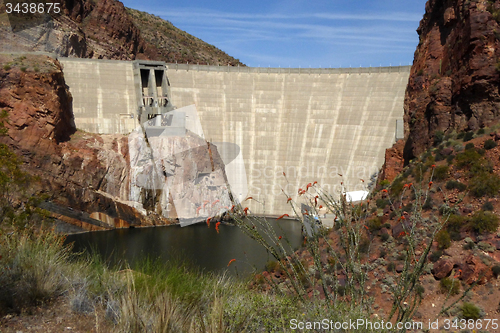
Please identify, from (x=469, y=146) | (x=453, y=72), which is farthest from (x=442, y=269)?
(x=453, y=72)

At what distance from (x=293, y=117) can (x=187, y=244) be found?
17172 millimetres

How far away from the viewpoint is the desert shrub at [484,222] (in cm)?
1202

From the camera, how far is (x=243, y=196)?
3559 centimetres

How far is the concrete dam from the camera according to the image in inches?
1318

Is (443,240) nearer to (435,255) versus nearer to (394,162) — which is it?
(435,255)

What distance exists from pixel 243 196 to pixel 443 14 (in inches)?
869

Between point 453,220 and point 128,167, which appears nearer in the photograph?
point 453,220

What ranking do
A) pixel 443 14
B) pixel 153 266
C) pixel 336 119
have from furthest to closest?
pixel 336 119
pixel 443 14
pixel 153 266

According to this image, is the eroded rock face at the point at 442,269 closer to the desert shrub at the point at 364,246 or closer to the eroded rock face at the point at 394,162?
the desert shrub at the point at 364,246

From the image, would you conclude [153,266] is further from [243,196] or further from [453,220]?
[243,196]

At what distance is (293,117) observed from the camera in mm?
36188

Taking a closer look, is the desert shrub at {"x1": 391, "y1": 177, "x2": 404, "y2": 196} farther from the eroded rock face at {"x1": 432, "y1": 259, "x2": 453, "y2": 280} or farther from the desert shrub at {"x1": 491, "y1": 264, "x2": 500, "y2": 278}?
the desert shrub at {"x1": 491, "y1": 264, "x2": 500, "y2": 278}

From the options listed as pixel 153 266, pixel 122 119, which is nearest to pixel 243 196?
pixel 122 119

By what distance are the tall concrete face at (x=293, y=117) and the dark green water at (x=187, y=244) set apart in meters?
5.72
